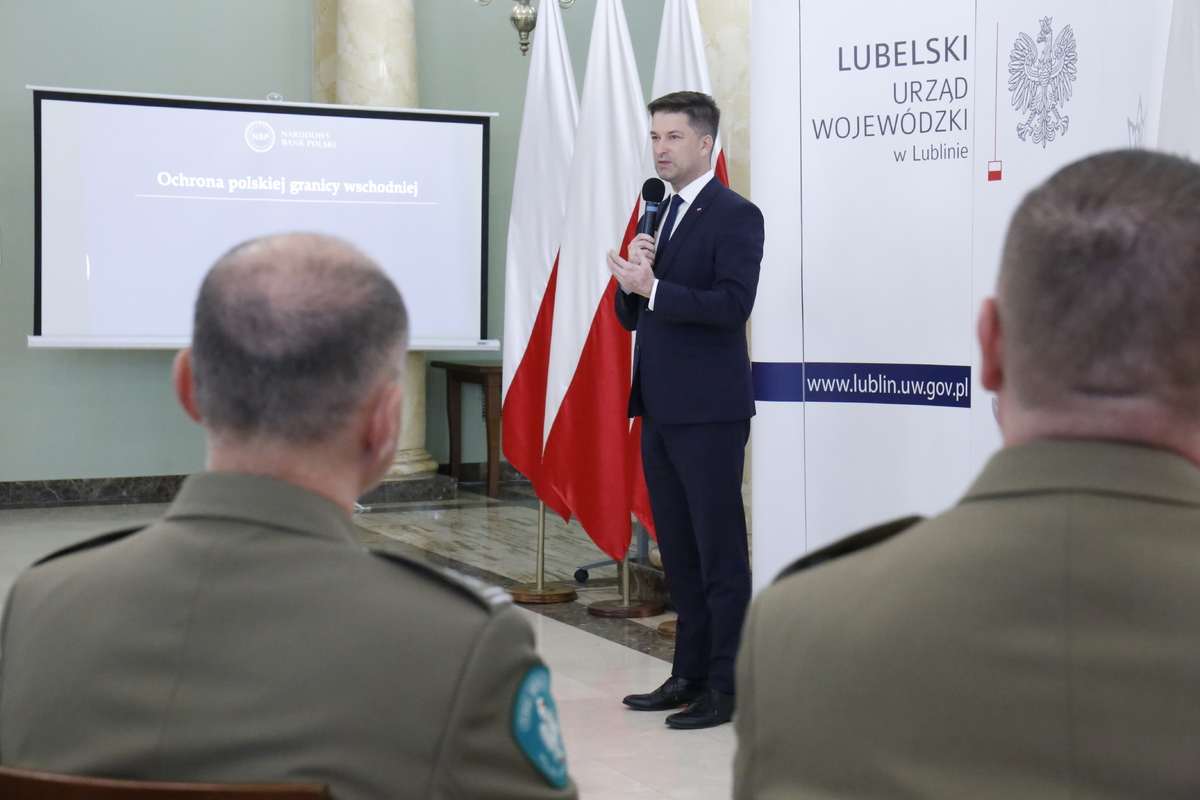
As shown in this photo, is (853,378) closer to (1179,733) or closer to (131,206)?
(1179,733)

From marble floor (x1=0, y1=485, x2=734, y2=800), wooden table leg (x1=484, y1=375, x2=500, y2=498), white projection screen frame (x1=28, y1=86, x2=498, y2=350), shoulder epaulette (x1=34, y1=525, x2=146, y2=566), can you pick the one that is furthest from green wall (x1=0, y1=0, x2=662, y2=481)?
shoulder epaulette (x1=34, y1=525, x2=146, y2=566)

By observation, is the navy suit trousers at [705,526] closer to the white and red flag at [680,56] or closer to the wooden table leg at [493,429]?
the white and red flag at [680,56]

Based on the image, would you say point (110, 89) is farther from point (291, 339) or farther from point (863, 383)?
point (291, 339)

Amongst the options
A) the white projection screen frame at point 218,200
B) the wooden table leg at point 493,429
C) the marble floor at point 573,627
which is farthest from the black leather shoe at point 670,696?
the wooden table leg at point 493,429

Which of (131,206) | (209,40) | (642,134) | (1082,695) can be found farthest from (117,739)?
(209,40)

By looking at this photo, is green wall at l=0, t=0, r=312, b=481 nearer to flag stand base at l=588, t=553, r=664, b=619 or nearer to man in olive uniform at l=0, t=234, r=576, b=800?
flag stand base at l=588, t=553, r=664, b=619

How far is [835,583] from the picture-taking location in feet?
2.98

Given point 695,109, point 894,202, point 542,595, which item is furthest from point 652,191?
point 542,595


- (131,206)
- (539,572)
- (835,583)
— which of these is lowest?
(539,572)

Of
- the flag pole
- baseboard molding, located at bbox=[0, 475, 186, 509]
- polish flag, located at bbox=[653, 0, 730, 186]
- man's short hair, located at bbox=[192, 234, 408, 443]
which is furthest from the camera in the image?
baseboard molding, located at bbox=[0, 475, 186, 509]

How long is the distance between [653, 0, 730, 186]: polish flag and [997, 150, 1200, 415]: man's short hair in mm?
3681

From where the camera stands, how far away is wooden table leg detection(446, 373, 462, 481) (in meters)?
8.72

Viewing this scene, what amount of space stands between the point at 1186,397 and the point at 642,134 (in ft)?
12.8

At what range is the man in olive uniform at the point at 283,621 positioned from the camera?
933mm
